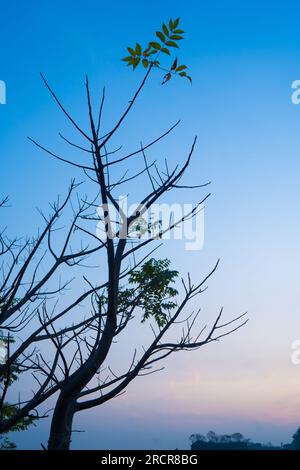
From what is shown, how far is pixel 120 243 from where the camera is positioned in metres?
3.26

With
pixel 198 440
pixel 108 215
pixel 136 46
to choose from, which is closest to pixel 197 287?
pixel 108 215

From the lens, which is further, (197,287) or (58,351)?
(197,287)

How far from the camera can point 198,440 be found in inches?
4070

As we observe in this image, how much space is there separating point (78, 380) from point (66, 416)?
0.34 m

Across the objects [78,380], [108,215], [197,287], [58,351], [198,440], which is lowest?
[198,440]

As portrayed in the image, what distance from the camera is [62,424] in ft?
11.2

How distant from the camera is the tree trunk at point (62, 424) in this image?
3357mm

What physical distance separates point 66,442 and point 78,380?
0.50 m

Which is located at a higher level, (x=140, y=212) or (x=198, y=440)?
(x=140, y=212)

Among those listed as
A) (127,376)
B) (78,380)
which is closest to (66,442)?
(78,380)

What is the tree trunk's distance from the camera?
3.36 meters

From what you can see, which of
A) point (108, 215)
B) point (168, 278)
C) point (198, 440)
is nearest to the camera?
point (108, 215)
